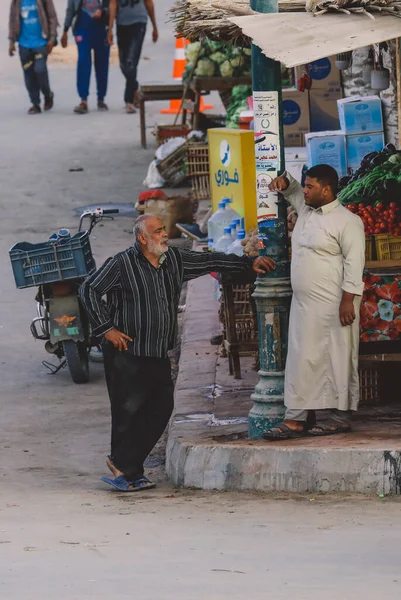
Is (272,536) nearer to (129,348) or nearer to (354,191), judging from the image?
(129,348)

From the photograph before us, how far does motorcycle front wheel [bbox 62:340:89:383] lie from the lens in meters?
10.4

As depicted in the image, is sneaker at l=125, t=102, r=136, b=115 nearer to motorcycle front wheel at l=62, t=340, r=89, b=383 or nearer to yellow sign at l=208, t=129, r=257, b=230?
yellow sign at l=208, t=129, r=257, b=230

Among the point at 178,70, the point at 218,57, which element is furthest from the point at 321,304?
the point at 178,70

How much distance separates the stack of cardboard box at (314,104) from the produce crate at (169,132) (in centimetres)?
481

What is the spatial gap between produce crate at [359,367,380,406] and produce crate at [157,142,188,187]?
8388 mm

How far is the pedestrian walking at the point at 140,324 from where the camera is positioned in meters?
7.52

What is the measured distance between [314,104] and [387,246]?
17.2ft

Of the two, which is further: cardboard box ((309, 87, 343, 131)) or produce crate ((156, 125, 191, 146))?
produce crate ((156, 125, 191, 146))

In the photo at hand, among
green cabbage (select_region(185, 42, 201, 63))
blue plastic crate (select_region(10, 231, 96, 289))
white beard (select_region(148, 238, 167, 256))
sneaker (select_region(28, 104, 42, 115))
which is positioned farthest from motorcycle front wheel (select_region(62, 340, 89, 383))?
sneaker (select_region(28, 104, 42, 115))

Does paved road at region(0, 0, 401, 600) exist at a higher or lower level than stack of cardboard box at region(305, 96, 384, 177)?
lower

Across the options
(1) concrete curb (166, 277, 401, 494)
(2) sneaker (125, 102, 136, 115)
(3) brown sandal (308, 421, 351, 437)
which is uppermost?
(2) sneaker (125, 102, 136, 115)

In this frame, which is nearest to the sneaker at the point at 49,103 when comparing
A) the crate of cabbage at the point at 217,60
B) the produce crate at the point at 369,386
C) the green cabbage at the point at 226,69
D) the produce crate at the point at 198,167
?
the crate of cabbage at the point at 217,60

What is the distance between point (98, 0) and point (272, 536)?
14658 mm

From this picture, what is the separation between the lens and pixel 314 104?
13.0m
